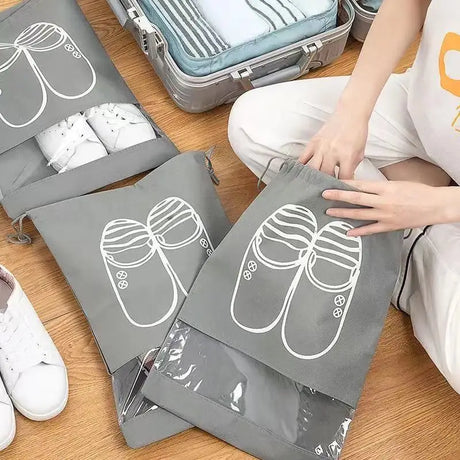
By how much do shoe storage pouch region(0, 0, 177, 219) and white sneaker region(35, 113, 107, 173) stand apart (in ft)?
0.04

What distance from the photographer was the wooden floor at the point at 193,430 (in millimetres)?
1042

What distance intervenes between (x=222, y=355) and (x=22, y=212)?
404mm

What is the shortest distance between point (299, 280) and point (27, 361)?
418mm

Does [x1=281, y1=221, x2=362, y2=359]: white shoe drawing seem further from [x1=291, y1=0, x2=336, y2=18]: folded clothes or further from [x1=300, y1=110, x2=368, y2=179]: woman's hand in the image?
[x1=291, y1=0, x2=336, y2=18]: folded clothes

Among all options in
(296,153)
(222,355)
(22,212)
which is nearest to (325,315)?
(222,355)

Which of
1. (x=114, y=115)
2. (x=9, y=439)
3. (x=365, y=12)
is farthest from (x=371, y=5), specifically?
(x=9, y=439)

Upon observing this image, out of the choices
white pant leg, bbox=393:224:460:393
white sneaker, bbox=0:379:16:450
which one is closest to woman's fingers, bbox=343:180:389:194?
white pant leg, bbox=393:224:460:393

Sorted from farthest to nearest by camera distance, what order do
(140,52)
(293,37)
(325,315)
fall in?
1. (140,52)
2. (293,37)
3. (325,315)

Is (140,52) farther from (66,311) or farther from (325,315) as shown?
(325,315)

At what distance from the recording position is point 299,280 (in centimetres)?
106

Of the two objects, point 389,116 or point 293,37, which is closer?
point 389,116

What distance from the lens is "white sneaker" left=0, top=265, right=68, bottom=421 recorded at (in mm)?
1020

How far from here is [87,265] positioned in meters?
1.11

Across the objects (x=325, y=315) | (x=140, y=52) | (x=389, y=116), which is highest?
(x=140, y=52)
